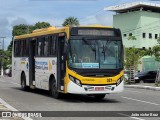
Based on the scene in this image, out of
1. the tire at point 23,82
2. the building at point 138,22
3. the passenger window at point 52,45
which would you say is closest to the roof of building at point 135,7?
the building at point 138,22

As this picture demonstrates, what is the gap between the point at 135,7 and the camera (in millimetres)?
86500

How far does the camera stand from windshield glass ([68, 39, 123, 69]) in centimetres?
1797

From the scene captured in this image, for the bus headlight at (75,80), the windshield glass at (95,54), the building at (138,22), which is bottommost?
the bus headlight at (75,80)

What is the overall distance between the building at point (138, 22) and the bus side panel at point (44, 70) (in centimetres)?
5938

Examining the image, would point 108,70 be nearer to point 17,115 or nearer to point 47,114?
point 47,114

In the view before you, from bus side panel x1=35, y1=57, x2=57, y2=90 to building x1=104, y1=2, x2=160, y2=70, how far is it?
59.4m

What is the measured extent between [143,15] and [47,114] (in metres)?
71.4

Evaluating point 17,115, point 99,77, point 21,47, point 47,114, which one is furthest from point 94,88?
point 21,47


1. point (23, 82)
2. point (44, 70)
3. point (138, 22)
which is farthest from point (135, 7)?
point (44, 70)

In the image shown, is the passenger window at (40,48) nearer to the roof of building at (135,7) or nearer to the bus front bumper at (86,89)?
the bus front bumper at (86,89)

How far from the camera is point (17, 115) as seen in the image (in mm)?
12773

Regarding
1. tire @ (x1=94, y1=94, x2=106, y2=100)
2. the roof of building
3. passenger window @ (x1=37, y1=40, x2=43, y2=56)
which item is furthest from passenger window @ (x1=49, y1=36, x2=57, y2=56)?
the roof of building

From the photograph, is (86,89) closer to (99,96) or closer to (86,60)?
(86,60)

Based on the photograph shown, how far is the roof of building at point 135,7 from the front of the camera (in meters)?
85.6
